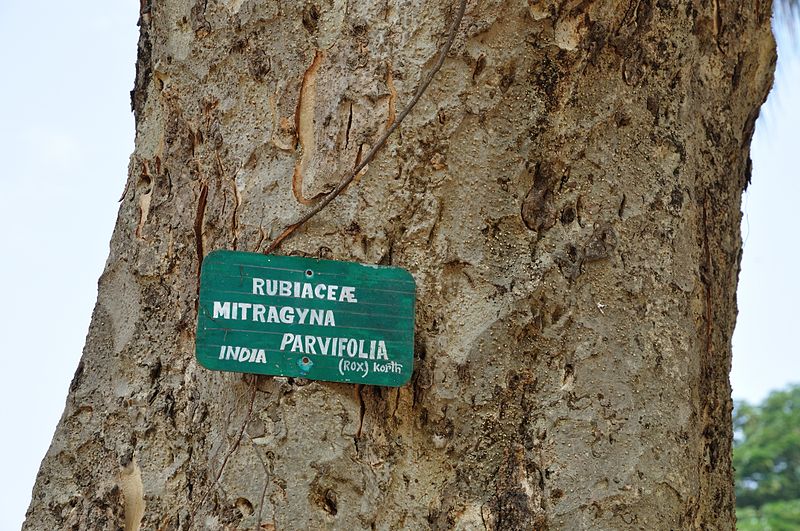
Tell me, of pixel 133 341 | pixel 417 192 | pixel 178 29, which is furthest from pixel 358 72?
pixel 133 341

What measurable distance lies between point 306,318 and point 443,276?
168 mm

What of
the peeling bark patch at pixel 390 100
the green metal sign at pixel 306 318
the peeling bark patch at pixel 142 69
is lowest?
the green metal sign at pixel 306 318

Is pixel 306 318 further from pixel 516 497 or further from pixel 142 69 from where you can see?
pixel 142 69

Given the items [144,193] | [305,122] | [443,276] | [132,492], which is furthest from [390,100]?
[132,492]

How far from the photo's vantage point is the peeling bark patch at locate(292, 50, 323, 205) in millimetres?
1155

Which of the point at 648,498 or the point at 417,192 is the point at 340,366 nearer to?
the point at 417,192

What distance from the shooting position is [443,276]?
1.14m

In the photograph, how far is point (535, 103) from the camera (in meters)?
1.20

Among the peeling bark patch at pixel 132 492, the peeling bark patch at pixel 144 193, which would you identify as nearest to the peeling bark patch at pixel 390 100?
the peeling bark patch at pixel 144 193

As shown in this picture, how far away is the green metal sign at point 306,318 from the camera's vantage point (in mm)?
1091

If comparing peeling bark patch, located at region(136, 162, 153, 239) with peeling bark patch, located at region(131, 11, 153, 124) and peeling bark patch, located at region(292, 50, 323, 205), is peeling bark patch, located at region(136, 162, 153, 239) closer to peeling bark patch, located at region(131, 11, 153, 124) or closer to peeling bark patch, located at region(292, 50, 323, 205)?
peeling bark patch, located at region(131, 11, 153, 124)

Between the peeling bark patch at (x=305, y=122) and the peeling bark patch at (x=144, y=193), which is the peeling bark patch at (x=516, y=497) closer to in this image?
the peeling bark patch at (x=305, y=122)

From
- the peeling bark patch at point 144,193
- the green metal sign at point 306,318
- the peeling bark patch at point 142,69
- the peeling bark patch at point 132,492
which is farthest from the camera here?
the peeling bark patch at point 142,69

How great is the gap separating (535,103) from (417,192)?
19 centimetres
